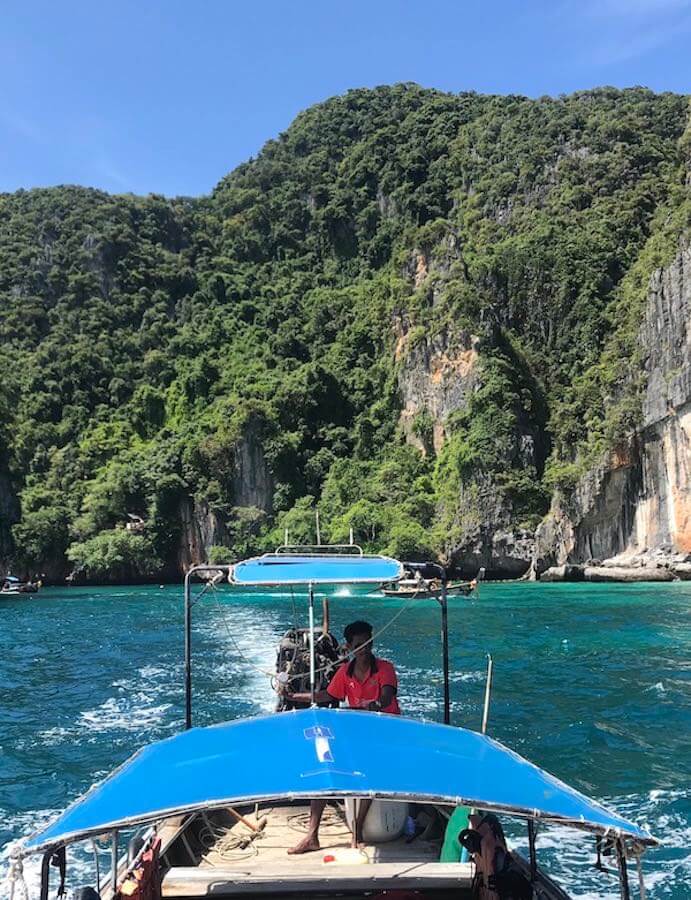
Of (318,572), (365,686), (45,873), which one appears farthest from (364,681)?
(45,873)

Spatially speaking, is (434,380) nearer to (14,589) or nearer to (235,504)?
(235,504)

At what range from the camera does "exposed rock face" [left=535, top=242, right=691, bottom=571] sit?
166 feet

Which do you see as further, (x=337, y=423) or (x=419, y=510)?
(x=337, y=423)

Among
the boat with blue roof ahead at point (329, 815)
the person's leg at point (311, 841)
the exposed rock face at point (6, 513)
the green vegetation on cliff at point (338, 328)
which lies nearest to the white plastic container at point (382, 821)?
the boat with blue roof ahead at point (329, 815)

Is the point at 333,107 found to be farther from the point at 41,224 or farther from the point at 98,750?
the point at 98,750

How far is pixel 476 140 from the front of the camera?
94250 mm

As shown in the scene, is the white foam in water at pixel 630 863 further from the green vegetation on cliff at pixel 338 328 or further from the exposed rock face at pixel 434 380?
the exposed rock face at pixel 434 380

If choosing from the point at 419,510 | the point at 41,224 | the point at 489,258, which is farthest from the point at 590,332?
the point at 41,224

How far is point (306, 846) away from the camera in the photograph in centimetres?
624

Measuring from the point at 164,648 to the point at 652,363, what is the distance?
1749 inches

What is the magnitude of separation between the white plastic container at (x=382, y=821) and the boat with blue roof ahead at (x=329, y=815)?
0.04 feet

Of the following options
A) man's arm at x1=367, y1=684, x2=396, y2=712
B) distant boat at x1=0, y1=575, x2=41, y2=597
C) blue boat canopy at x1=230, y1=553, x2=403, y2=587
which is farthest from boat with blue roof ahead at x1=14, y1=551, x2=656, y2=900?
distant boat at x1=0, y1=575, x2=41, y2=597

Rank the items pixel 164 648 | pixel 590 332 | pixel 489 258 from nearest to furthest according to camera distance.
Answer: pixel 164 648 < pixel 590 332 < pixel 489 258

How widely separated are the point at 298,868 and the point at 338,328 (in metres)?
84.7
